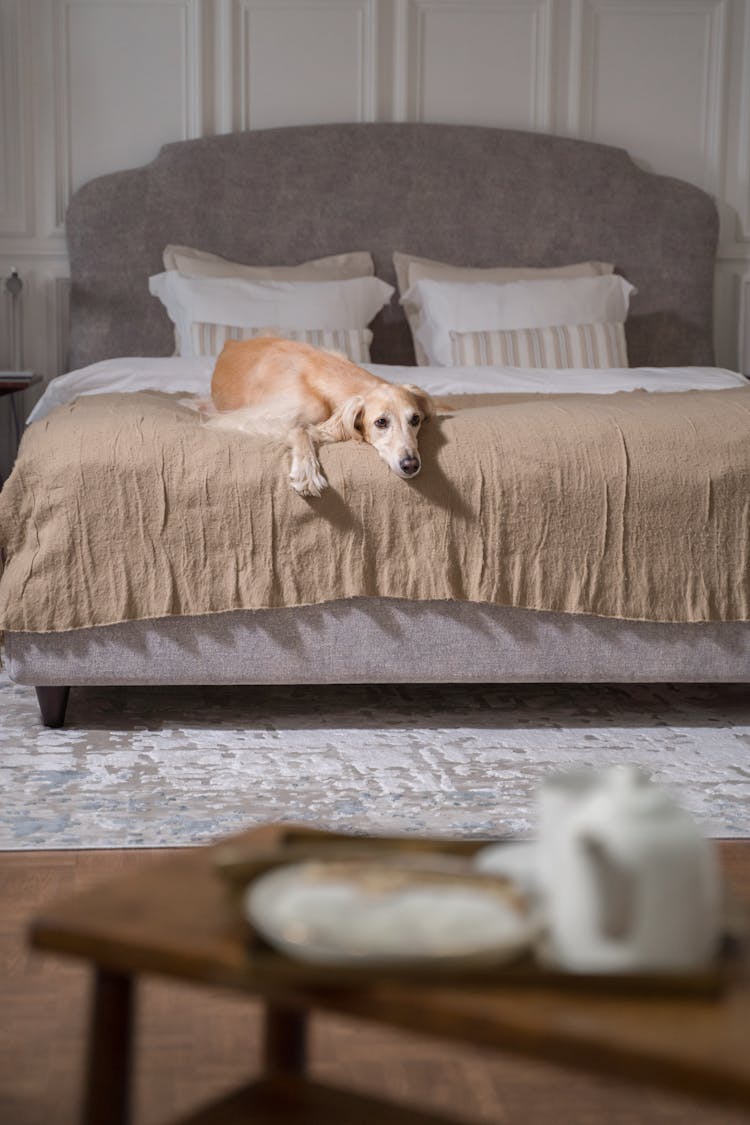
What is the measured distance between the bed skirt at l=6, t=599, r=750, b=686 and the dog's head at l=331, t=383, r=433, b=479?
12.2 inches

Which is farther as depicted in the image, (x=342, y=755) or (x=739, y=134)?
(x=739, y=134)

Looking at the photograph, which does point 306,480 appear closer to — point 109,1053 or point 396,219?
point 109,1053

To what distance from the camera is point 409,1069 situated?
150 centimetres

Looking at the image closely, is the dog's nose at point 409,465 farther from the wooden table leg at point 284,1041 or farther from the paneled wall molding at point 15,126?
the paneled wall molding at point 15,126

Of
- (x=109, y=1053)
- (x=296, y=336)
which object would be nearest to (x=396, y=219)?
(x=296, y=336)

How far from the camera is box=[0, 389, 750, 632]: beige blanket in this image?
109 inches

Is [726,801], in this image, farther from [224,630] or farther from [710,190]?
[710,190]

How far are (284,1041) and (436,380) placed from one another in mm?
2837

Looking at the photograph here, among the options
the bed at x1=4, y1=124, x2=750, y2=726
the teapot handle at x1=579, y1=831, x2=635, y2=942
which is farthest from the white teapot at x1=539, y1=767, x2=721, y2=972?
the bed at x1=4, y1=124, x2=750, y2=726

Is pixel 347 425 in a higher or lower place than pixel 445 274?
lower

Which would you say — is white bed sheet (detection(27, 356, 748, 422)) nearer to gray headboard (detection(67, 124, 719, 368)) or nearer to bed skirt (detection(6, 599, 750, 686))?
gray headboard (detection(67, 124, 719, 368))

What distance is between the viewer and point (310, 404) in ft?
10.1

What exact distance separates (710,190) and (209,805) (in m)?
3.47

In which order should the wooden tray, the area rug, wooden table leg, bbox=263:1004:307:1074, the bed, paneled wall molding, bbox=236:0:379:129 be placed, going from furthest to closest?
paneled wall molding, bbox=236:0:379:129
the bed
the area rug
wooden table leg, bbox=263:1004:307:1074
the wooden tray
